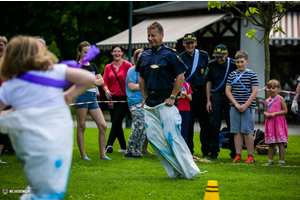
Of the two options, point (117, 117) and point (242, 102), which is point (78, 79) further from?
point (117, 117)

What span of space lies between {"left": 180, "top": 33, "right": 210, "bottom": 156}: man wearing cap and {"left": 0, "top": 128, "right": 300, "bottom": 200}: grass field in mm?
1034

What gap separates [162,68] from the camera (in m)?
6.72

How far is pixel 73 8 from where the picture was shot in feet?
86.5

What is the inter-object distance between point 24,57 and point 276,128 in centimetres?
643

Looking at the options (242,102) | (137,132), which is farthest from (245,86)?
(137,132)

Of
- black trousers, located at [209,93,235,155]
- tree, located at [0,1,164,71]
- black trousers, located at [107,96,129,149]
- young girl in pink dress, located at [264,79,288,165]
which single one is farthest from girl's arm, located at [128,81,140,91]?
tree, located at [0,1,164,71]

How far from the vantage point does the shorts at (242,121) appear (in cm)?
904

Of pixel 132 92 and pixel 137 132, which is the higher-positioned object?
pixel 132 92

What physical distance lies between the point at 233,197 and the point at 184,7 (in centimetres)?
1907

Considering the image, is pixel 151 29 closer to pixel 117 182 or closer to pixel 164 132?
pixel 164 132

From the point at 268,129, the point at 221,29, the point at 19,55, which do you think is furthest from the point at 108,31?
the point at 19,55

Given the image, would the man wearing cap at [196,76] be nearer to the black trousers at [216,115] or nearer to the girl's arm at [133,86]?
the black trousers at [216,115]

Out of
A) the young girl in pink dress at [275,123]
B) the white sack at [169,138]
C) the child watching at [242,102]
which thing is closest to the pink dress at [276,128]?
the young girl in pink dress at [275,123]

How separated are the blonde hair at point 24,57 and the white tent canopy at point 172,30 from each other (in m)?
16.1
